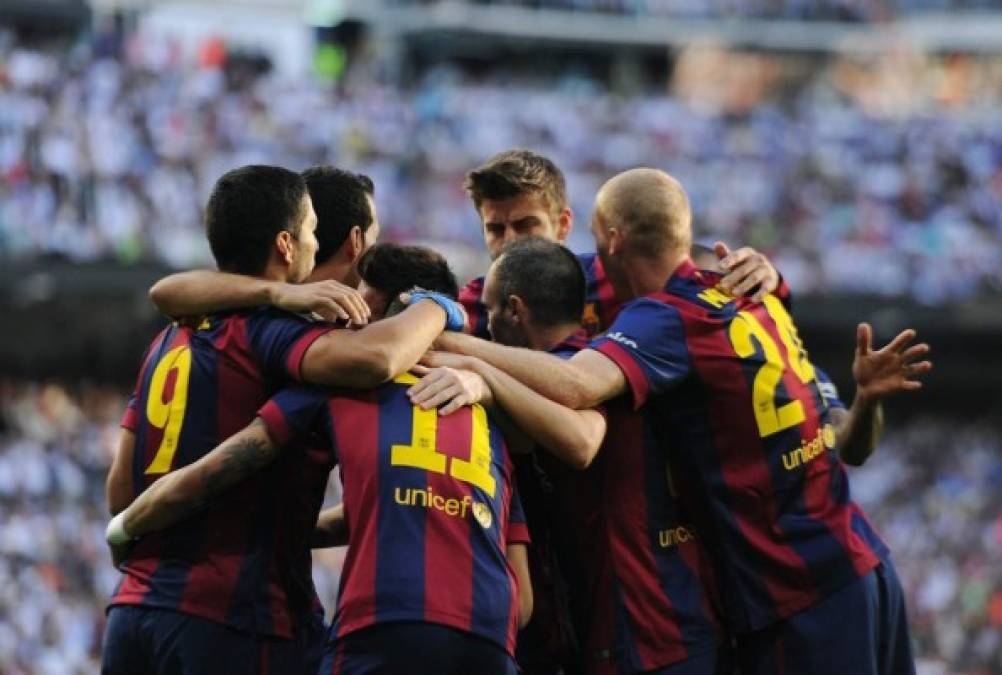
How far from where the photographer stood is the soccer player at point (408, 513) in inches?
196

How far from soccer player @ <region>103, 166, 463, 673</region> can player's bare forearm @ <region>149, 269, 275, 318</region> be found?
54mm

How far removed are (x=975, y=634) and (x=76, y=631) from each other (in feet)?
30.9

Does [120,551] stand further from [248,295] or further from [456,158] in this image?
[456,158]

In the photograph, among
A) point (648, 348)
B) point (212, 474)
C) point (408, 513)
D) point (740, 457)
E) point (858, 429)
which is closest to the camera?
point (408, 513)

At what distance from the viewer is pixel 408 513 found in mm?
5047

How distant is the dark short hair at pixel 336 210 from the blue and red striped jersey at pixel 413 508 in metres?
0.73

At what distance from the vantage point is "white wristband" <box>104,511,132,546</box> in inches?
214

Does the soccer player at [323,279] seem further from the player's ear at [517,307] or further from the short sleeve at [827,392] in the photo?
the short sleeve at [827,392]

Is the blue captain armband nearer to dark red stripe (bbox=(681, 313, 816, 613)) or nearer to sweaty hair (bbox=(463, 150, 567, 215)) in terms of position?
dark red stripe (bbox=(681, 313, 816, 613))

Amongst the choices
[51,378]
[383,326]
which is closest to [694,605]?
[383,326]

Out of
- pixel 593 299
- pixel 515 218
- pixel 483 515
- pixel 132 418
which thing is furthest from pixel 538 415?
pixel 515 218

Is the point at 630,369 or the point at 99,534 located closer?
the point at 630,369

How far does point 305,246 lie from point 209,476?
80 cm

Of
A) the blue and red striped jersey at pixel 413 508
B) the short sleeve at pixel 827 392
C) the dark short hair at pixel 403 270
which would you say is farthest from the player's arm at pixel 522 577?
the short sleeve at pixel 827 392
